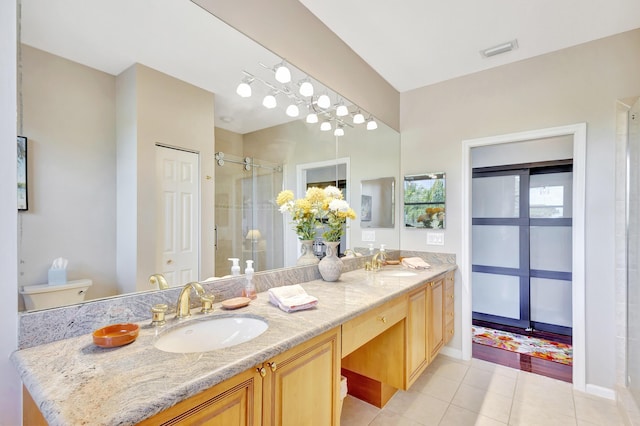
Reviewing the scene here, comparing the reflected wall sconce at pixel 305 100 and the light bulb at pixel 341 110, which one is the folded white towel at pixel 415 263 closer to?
the reflected wall sconce at pixel 305 100

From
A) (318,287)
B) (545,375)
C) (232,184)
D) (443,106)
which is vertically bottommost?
(545,375)

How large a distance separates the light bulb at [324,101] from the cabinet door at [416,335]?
1.52m

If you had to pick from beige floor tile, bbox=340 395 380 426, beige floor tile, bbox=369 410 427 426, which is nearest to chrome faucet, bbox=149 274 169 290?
beige floor tile, bbox=340 395 380 426

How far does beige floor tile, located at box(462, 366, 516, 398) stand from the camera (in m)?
2.31

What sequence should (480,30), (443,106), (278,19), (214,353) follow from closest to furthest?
(214,353), (278,19), (480,30), (443,106)

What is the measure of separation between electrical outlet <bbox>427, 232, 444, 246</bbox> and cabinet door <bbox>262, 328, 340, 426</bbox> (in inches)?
76.6

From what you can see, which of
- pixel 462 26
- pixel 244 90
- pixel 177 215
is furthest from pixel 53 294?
pixel 462 26

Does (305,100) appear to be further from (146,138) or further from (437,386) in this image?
(437,386)

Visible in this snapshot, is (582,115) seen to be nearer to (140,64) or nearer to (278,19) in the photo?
(278,19)

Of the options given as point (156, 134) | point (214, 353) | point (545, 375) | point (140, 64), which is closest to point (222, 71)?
point (140, 64)

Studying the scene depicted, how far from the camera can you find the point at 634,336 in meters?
2.00

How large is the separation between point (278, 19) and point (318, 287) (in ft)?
5.41

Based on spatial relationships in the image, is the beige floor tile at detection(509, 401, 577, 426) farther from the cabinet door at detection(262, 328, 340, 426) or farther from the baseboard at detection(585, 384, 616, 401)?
the cabinet door at detection(262, 328, 340, 426)

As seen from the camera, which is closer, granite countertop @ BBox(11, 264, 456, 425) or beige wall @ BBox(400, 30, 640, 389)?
granite countertop @ BBox(11, 264, 456, 425)
